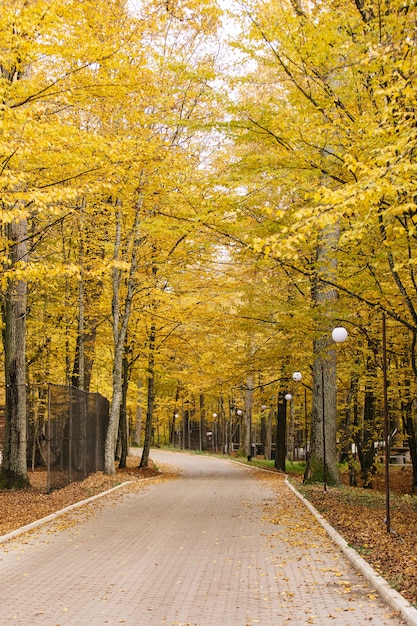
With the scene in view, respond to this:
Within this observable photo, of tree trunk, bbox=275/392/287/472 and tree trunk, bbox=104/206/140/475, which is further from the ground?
tree trunk, bbox=104/206/140/475

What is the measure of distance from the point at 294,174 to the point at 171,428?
184 ft

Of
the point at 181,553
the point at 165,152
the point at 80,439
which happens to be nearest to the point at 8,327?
the point at 80,439

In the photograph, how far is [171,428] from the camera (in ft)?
216

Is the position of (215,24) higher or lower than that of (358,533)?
higher

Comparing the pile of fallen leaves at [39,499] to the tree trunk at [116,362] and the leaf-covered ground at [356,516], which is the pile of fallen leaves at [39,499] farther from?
the tree trunk at [116,362]

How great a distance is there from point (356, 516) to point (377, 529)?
1.54 metres

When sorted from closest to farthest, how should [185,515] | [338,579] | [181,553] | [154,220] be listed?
1. [338,579]
2. [181,553]
3. [185,515]
4. [154,220]

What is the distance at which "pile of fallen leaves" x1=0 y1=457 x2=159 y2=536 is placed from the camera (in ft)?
35.4

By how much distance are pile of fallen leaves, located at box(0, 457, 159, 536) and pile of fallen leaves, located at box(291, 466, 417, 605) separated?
4.72 metres

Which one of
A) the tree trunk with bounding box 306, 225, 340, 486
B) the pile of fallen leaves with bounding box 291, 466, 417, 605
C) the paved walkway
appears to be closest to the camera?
the paved walkway

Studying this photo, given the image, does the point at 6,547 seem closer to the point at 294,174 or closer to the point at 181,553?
the point at 181,553

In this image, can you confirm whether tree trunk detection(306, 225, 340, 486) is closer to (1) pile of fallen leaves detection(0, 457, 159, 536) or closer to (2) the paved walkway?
(2) the paved walkway

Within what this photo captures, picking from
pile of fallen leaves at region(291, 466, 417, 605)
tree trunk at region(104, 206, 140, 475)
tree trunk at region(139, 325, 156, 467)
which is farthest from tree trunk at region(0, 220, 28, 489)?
tree trunk at region(139, 325, 156, 467)

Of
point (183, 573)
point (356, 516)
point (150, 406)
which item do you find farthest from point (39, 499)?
point (150, 406)
